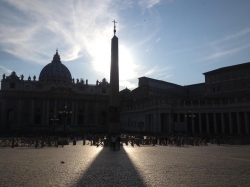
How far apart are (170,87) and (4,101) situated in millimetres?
56137

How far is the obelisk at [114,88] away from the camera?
92.1 ft

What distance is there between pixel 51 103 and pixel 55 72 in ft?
94.2

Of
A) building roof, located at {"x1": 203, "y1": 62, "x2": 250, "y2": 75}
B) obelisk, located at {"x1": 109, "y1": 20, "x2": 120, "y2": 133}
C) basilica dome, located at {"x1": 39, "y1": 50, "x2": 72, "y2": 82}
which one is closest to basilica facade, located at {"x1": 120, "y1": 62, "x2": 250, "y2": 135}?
building roof, located at {"x1": 203, "y1": 62, "x2": 250, "y2": 75}

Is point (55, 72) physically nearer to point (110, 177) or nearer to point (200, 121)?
point (200, 121)

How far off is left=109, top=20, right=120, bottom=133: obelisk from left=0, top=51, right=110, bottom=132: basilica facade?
4609cm

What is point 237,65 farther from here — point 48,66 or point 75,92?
point 48,66

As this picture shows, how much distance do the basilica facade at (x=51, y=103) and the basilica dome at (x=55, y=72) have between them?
16476mm

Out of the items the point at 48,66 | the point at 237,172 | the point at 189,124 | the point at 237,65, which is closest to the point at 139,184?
the point at 237,172

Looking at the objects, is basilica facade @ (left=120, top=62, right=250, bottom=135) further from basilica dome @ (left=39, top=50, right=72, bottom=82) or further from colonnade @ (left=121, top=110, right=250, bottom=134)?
basilica dome @ (left=39, top=50, right=72, bottom=82)

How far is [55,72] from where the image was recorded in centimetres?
10750

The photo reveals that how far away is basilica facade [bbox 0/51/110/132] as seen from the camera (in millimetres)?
78688

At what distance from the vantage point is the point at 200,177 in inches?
367

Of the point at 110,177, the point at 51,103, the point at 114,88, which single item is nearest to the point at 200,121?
the point at 114,88

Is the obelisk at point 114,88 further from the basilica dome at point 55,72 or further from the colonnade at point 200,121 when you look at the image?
the basilica dome at point 55,72
